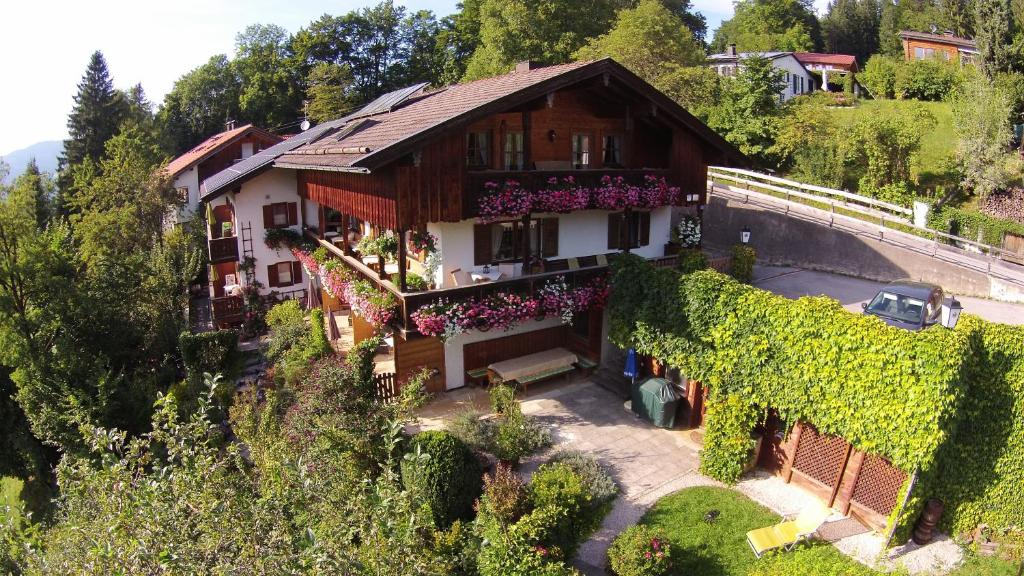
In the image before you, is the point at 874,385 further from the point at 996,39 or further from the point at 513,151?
the point at 996,39

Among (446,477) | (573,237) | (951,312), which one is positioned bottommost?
(446,477)

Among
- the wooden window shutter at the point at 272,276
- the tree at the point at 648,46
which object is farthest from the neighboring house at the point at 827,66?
the wooden window shutter at the point at 272,276

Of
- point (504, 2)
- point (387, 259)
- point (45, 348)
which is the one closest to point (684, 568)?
point (387, 259)

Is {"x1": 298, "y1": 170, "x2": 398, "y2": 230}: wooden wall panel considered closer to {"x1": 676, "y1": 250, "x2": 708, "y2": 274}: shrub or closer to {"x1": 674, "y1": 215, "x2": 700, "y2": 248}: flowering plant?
{"x1": 676, "y1": 250, "x2": 708, "y2": 274}: shrub

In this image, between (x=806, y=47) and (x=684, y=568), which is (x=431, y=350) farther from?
(x=806, y=47)

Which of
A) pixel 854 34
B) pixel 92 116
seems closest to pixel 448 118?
pixel 92 116

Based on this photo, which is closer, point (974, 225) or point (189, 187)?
point (974, 225)

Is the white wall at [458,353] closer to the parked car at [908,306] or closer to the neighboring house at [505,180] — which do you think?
the neighboring house at [505,180]

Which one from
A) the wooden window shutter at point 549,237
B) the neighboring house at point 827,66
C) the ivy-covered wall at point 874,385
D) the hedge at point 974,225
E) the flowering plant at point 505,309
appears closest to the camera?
the ivy-covered wall at point 874,385

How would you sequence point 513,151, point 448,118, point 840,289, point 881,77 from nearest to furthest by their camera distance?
point 448,118
point 513,151
point 840,289
point 881,77
